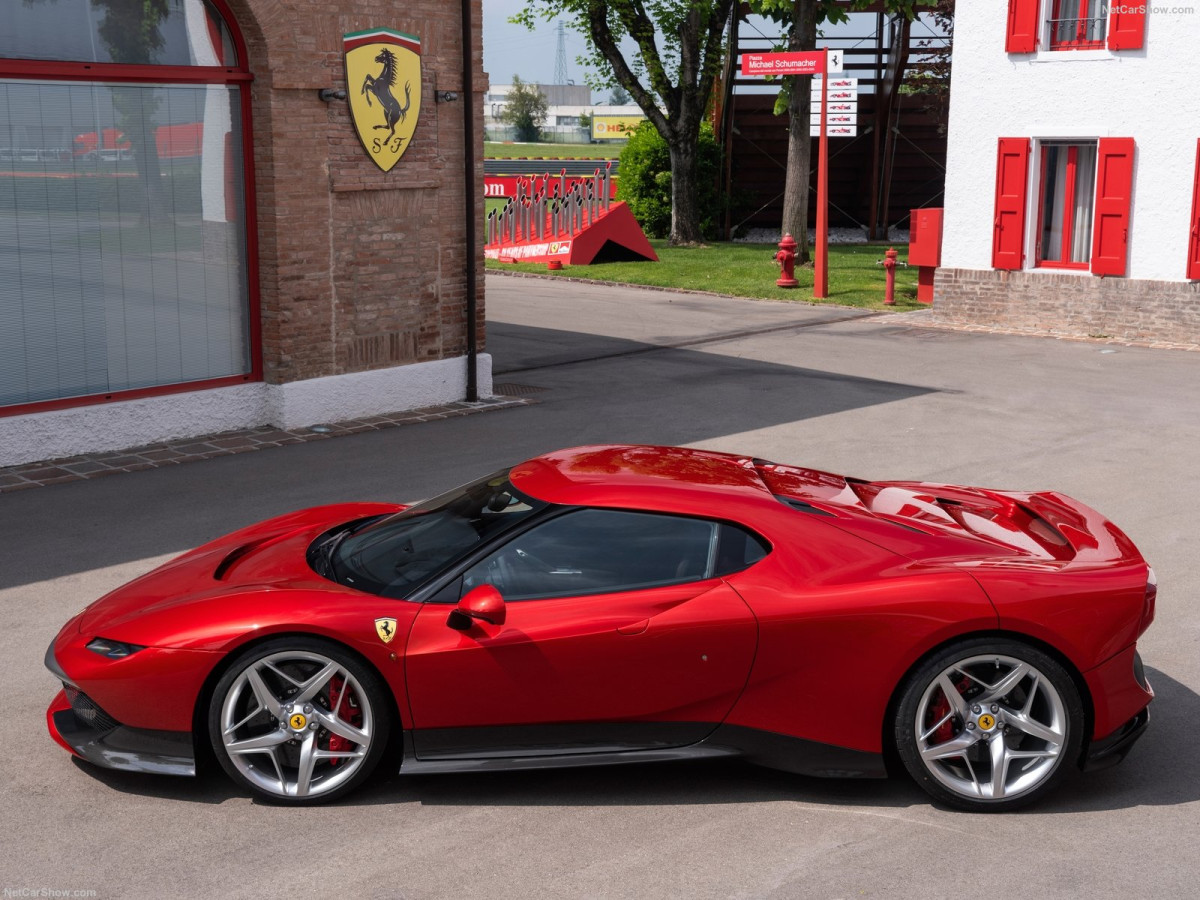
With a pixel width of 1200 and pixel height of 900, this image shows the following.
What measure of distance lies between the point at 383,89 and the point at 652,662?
926 cm

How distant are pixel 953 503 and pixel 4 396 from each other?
8248mm

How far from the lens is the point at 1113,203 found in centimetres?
1814

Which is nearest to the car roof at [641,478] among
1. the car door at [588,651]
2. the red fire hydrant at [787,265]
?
the car door at [588,651]

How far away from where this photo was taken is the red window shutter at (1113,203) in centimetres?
1797

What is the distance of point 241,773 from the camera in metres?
5.15

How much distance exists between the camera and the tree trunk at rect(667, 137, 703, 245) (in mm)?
31266

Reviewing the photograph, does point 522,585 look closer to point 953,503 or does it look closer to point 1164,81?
point 953,503

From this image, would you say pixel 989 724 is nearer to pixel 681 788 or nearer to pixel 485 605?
pixel 681 788

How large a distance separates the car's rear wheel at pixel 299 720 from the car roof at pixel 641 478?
1065 mm

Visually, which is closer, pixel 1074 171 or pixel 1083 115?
pixel 1083 115

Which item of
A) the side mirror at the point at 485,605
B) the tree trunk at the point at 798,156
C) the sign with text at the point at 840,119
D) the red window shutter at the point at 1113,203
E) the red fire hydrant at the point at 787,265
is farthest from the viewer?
the tree trunk at the point at 798,156

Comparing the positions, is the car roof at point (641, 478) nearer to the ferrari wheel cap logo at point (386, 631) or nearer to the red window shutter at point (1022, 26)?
the ferrari wheel cap logo at point (386, 631)

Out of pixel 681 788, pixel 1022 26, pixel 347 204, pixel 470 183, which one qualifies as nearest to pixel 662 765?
pixel 681 788

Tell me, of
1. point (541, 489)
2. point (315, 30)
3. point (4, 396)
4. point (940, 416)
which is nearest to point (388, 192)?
point (315, 30)
